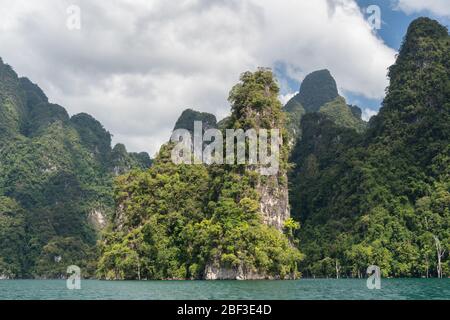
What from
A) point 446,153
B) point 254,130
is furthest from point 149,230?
A: point 446,153

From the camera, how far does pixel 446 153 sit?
71.8m

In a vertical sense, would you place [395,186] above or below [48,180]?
below

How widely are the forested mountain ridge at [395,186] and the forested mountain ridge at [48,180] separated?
118ft

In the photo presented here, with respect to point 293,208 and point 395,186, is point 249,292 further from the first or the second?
point 293,208

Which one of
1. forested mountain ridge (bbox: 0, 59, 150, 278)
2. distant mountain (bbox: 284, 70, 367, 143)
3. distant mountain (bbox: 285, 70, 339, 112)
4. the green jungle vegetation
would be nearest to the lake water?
the green jungle vegetation

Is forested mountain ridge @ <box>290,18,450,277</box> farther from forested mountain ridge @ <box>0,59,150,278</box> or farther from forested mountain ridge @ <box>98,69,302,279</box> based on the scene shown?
forested mountain ridge @ <box>0,59,150,278</box>

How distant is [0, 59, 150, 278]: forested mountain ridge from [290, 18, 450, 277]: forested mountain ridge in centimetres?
3584

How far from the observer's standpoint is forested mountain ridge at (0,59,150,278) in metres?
96.2

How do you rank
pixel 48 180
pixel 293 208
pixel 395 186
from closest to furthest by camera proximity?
pixel 395 186 → pixel 293 208 → pixel 48 180

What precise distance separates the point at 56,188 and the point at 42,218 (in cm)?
2267

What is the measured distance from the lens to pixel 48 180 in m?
131

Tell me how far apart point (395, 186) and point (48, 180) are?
85685 millimetres

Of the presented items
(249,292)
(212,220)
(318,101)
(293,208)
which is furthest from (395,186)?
(318,101)
